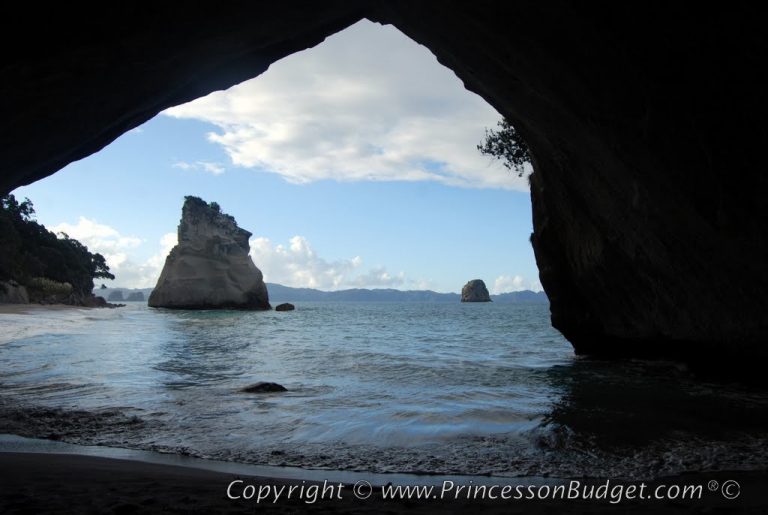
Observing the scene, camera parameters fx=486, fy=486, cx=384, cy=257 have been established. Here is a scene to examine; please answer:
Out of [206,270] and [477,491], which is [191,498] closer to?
[477,491]

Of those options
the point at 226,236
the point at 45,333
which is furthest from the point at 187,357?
the point at 226,236

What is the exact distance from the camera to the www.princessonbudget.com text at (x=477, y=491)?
4199 millimetres

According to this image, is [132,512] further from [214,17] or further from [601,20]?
[601,20]

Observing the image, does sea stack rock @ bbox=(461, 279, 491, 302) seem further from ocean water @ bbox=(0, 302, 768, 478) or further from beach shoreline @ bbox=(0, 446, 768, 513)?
beach shoreline @ bbox=(0, 446, 768, 513)

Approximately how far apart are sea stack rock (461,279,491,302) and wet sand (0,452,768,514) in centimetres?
15401

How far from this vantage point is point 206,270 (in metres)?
66.7

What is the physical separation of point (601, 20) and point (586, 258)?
9483 millimetres

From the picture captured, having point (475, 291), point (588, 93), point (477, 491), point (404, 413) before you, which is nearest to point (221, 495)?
point (477, 491)

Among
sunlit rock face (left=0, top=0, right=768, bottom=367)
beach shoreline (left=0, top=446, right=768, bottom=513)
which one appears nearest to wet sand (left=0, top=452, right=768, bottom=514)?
beach shoreline (left=0, top=446, right=768, bottom=513)

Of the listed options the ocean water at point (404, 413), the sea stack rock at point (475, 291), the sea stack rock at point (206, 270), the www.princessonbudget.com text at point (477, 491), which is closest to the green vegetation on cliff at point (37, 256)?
the sea stack rock at point (206, 270)

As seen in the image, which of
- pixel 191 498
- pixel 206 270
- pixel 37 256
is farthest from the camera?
pixel 206 270

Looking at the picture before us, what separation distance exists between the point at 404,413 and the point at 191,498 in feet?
15.2

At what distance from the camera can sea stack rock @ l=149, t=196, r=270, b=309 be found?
66.6 metres

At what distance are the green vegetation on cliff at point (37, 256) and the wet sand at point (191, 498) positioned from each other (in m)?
53.2
